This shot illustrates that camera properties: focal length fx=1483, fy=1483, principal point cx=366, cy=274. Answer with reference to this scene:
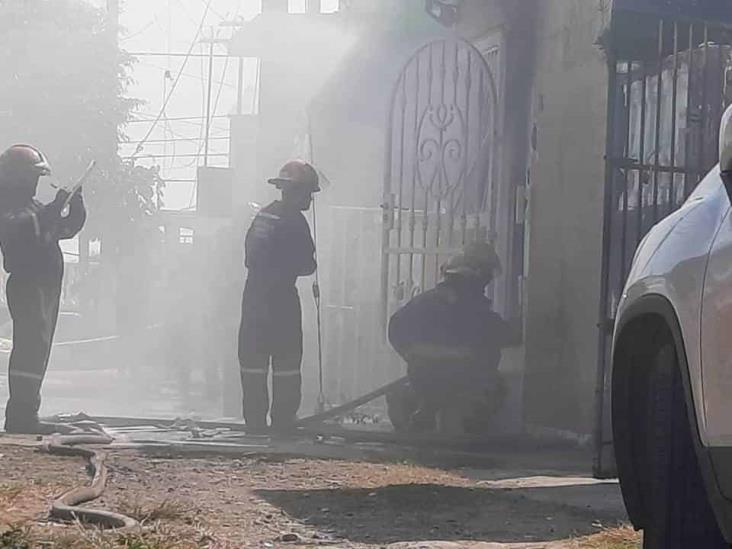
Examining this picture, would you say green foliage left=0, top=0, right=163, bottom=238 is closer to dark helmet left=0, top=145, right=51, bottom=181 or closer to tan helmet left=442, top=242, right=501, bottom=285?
dark helmet left=0, top=145, right=51, bottom=181

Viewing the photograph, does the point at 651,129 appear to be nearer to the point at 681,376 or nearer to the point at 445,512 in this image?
the point at 445,512

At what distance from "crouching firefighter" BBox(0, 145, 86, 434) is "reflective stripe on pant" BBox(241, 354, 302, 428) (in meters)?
1.36

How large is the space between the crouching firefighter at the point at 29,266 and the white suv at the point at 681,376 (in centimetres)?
631

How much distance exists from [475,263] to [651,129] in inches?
65.3

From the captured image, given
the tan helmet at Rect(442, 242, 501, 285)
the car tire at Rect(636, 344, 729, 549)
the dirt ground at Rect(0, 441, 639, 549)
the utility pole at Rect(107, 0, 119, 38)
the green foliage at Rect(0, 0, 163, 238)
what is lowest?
the dirt ground at Rect(0, 441, 639, 549)

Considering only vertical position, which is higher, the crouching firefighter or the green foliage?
the green foliage

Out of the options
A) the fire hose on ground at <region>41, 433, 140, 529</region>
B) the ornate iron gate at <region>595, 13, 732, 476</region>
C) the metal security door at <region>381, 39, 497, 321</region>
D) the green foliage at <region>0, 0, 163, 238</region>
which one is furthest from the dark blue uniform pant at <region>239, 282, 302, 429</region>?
the green foliage at <region>0, 0, 163, 238</region>

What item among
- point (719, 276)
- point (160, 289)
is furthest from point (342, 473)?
point (160, 289)

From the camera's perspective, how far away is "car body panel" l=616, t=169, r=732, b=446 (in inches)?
138

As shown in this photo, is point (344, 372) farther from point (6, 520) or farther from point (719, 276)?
point (719, 276)

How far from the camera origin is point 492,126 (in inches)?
416

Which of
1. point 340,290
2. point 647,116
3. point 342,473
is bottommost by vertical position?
point 342,473

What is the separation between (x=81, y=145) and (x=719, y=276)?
28.1 m

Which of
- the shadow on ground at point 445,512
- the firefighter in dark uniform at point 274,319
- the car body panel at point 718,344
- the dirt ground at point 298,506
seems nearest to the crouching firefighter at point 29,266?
the firefighter in dark uniform at point 274,319
